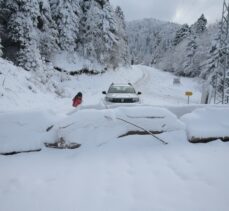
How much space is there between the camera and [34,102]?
14328 mm

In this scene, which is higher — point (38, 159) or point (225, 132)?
point (225, 132)

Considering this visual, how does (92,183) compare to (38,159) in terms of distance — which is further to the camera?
(38,159)

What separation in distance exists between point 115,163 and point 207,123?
2422mm

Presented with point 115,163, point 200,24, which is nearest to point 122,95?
point 115,163

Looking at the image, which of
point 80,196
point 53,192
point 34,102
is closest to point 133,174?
point 80,196

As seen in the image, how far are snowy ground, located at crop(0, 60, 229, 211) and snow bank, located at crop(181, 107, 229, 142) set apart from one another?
21 millimetres

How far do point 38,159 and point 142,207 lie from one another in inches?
91.0

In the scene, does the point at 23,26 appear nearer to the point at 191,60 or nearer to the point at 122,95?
the point at 122,95

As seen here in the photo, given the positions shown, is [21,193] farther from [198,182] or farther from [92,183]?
[198,182]

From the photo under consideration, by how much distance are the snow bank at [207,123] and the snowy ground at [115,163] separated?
0.02 metres

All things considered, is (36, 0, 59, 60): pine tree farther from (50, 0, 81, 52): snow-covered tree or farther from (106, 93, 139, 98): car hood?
(106, 93, 139, 98): car hood

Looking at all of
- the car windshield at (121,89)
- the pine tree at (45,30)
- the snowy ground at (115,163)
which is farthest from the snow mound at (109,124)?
the pine tree at (45,30)

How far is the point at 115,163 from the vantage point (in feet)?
13.8

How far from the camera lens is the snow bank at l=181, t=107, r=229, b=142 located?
16.5 feet
